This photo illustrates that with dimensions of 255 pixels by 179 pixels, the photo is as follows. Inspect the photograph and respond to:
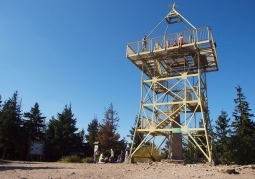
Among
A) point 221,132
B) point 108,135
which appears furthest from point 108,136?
point 221,132

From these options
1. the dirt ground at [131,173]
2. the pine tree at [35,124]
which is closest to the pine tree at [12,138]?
the pine tree at [35,124]

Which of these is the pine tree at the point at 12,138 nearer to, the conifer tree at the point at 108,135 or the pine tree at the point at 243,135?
the conifer tree at the point at 108,135

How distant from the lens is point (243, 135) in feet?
122

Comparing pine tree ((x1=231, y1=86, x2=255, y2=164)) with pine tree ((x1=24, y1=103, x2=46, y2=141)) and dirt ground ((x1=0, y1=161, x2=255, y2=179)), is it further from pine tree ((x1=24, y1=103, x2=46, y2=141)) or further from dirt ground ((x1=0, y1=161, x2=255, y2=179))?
pine tree ((x1=24, y1=103, x2=46, y2=141))

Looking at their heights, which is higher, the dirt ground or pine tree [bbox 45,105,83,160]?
pine tree [bbox 45,105,83,160]

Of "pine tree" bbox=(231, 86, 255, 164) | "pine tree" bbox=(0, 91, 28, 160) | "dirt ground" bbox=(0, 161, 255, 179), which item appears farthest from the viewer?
"pine tree" bbox=(0, 91, 28, 160)

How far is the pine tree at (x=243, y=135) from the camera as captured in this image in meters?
32.7

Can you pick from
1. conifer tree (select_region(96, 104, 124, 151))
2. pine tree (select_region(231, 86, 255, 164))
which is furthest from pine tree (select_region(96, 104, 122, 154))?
pine tree (select_region(231, 86, 255, 164))

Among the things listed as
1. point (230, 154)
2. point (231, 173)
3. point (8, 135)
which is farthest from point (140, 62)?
point (8, 135)

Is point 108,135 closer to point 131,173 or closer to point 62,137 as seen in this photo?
point 62,137

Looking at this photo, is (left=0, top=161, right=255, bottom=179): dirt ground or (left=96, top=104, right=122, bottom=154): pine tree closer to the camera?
(left=0, top=161, right=255, bottom=179): dirt ground

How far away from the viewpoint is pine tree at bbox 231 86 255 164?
32719mm

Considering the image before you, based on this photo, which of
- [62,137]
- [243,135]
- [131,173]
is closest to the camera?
[131,173]

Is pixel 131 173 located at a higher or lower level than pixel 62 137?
lower
